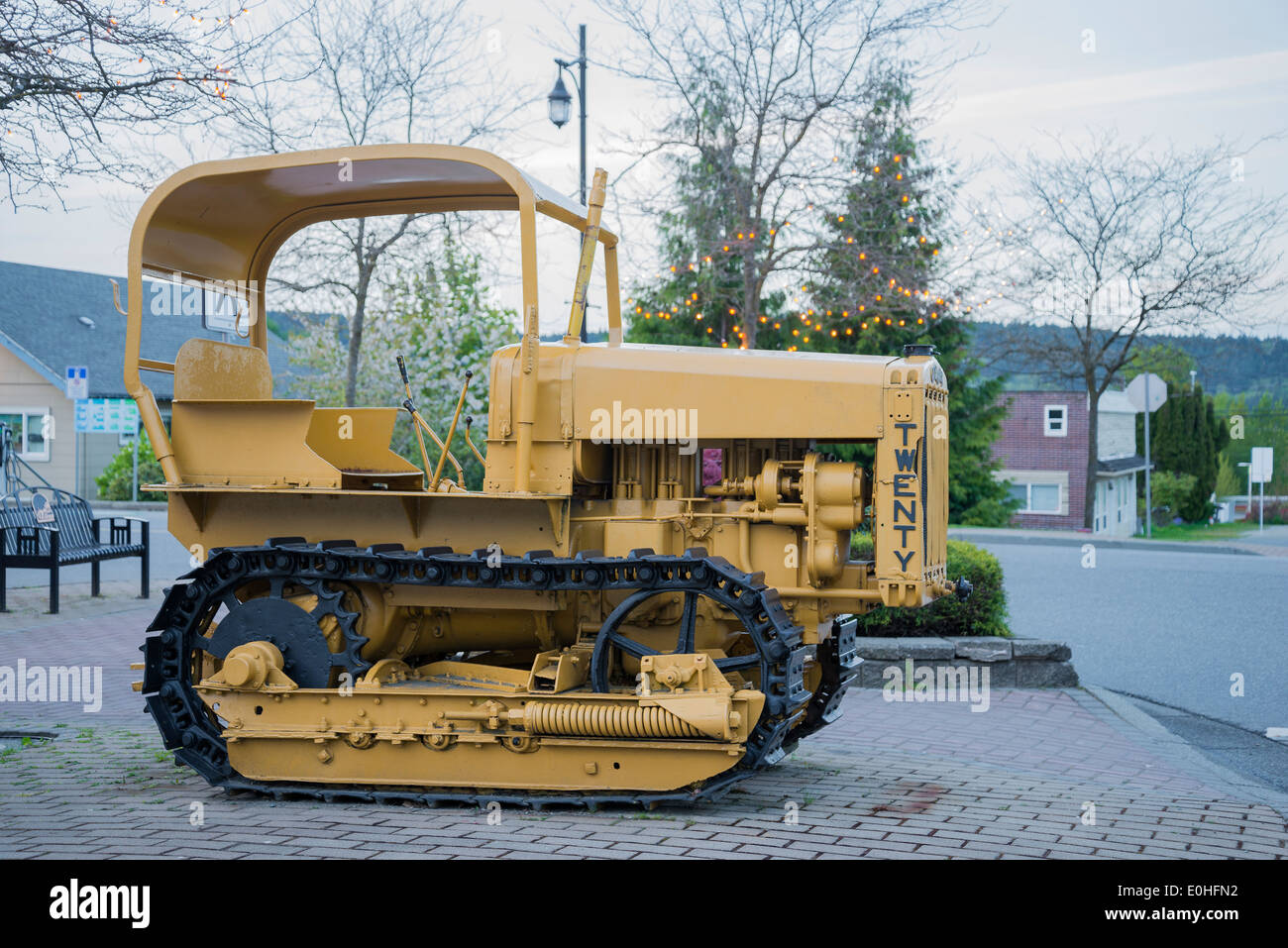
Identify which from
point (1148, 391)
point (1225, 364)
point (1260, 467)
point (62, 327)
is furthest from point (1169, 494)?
point (62, 327)

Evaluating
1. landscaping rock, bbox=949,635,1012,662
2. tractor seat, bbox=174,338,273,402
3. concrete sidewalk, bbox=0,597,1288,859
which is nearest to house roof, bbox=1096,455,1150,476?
landscaping rock, bbox=949,635,1012,662

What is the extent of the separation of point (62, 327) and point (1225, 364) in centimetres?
3664

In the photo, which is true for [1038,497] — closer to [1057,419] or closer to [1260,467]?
[1057,419]

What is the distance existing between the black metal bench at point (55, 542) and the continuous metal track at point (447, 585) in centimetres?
719

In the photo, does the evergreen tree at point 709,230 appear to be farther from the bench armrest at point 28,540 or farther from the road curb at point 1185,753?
the bench armrest at point 28,540

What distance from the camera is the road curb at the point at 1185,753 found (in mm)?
6547

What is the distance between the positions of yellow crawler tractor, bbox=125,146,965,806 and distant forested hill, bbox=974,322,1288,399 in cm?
2431

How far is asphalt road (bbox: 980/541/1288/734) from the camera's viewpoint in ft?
32.5

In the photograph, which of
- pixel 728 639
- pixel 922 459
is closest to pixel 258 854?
pixel 728 639

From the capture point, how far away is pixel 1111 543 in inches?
919

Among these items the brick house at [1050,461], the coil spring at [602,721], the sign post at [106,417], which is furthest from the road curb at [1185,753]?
the brick house at [1050,461]

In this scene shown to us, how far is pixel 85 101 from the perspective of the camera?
7.96m

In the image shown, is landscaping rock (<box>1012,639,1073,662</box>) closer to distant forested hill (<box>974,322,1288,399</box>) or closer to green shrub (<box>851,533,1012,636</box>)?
green shrub (<box>851,533,1012,636</box>)

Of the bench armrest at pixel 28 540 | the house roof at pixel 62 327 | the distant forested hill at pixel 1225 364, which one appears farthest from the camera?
the house roof at pixel 62 327
